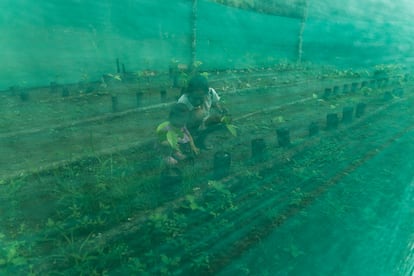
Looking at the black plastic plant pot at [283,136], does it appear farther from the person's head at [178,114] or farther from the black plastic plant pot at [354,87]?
the black plastic plant pot at [354,87]

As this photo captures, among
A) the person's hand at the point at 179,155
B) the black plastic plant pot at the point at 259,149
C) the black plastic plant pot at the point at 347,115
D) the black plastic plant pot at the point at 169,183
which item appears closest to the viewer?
the black plastic plant pot at the point at 169,183

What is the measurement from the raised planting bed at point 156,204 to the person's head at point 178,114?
0.61 metres

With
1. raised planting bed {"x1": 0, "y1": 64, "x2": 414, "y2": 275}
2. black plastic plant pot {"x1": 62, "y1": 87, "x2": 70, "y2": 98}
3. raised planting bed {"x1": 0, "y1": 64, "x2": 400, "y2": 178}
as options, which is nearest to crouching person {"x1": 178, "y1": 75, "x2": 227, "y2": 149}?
raised planting bed {"x1": 0, "y1": 64, "x2": 414, "y2": 275}

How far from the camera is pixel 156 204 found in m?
3.05

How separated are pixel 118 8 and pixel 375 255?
8082 mm

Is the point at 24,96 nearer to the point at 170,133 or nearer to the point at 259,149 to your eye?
the point at 170,133

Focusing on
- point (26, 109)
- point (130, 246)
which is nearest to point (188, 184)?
point (130, 246)

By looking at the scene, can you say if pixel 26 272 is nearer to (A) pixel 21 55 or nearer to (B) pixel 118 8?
(A) pixel 21 55

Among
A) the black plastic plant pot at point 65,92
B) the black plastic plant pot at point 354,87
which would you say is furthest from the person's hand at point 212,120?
the black plastic plant pot at point 354,87

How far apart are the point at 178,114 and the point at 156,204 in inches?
52.9

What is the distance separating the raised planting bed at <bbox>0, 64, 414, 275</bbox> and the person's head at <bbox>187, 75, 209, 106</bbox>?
88cm

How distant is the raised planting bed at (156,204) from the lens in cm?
235

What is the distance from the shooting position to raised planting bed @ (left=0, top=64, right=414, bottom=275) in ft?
7.70

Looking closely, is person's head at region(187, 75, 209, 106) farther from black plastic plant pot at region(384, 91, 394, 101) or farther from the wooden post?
black plastic plant pot at region(384, 91, 394, 101)
